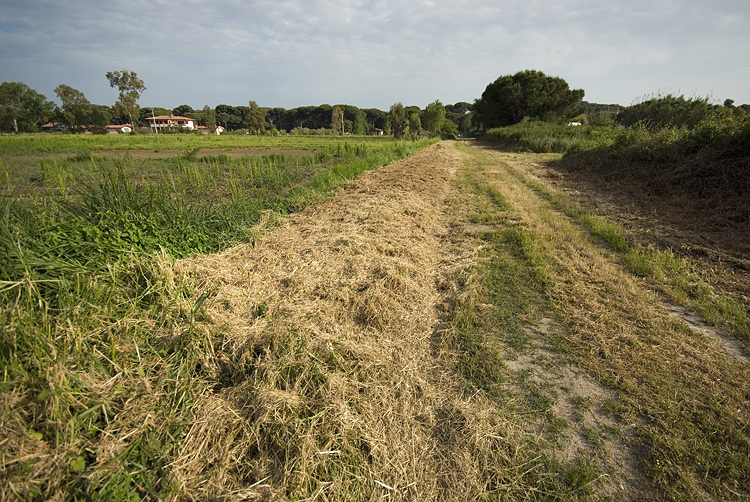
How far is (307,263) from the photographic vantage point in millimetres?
3480

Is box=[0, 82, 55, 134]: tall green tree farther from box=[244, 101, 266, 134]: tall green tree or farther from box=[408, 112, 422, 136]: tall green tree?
box=[408, 112, 422, 136]: tall green tree

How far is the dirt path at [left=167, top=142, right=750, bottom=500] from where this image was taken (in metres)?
1.52

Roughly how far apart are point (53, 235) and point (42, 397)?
1683 mm

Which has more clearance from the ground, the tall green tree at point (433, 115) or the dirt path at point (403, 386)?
the tall green tree at point (433, 115)

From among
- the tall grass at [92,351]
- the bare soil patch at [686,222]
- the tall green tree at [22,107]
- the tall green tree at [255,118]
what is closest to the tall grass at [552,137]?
the bare soil patch at [686,222]

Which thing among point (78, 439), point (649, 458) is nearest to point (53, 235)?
point (78, 439)

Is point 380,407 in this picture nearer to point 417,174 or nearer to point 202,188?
point 202,188

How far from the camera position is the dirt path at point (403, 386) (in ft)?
4.99

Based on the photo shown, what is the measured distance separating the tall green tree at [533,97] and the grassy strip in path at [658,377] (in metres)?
44.2

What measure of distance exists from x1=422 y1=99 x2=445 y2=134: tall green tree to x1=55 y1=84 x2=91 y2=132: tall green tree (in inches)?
2413

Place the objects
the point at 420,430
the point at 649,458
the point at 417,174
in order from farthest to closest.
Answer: the point at 417,174
the point at 420,430
the point at 649,458

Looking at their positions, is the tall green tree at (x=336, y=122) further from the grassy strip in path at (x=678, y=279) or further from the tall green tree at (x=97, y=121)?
the grassy strip in path at (x=678, y=279)

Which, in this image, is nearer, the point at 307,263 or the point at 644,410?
the point at 644,410

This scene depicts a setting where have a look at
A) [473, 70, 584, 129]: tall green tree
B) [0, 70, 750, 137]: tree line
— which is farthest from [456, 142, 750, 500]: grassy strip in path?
[473, 70, 584, 129]: tall green tree
